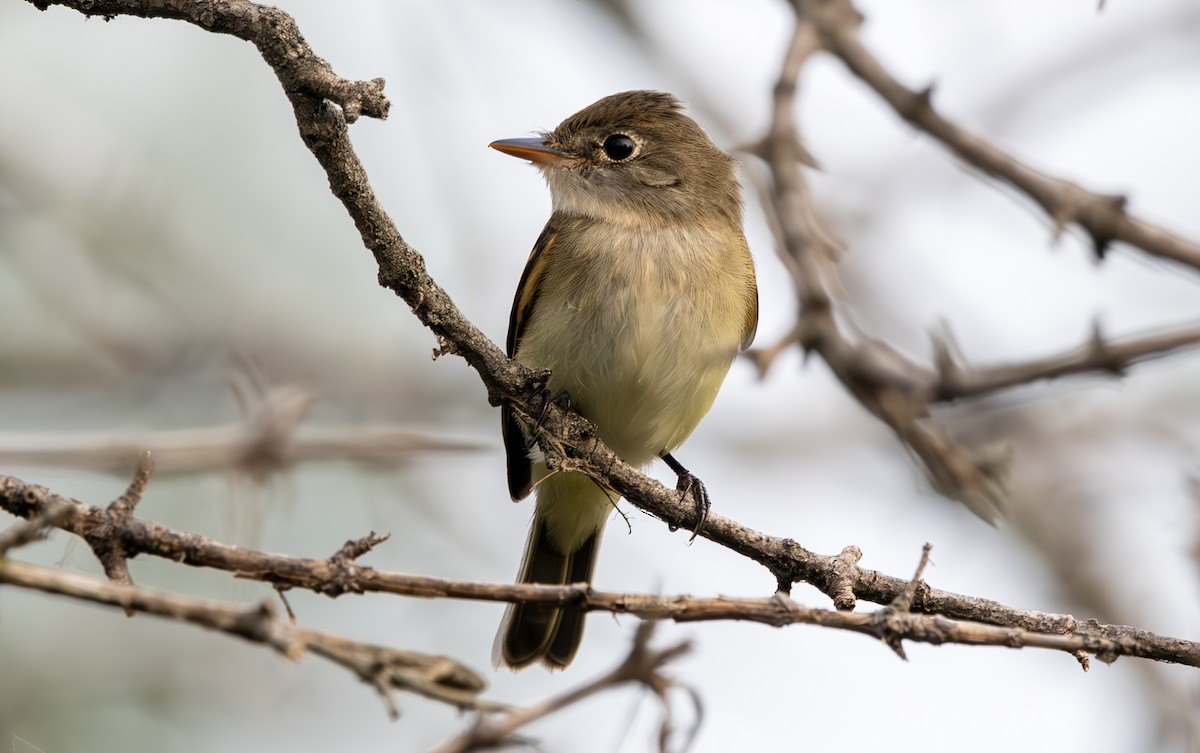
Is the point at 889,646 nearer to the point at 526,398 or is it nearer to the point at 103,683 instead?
the point at 526,398

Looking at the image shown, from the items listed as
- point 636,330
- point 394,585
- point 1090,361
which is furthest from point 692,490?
point 394,585

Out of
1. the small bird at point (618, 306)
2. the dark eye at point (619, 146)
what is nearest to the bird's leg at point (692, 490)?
the small bird at point (618, 306)

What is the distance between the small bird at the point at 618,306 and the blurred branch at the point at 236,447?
1.91 feet

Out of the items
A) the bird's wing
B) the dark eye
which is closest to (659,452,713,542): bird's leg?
the bird's wing

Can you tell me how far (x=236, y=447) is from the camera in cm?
397

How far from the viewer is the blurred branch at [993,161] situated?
12.6ft

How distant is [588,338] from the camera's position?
4.55 metres

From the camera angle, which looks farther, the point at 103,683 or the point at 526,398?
the point at 103,683

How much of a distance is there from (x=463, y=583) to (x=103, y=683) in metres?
4.22

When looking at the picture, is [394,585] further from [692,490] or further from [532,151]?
[532,151]

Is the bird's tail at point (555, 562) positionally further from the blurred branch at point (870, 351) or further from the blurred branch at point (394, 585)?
the blurred branch at point (394, 585)

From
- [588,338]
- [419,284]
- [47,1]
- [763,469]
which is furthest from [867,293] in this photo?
[47,1]

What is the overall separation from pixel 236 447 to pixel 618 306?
1496 millimetres

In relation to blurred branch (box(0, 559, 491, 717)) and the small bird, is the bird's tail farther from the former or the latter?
blurred branch (box(0, 559, 491, 717))
